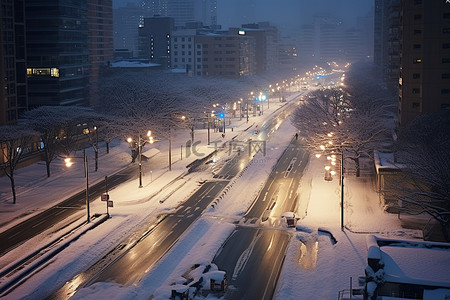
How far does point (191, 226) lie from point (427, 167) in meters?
18.7

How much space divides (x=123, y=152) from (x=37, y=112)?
44.5ft

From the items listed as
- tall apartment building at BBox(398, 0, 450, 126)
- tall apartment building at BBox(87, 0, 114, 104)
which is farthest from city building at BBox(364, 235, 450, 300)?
tall apartment building at BBox(87, 0, 114, 104)

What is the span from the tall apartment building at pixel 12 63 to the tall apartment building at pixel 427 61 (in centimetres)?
5076

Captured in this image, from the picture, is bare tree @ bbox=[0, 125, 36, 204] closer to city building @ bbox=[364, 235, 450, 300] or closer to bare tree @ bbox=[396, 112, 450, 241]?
bare tree @ bbox=[396, 112, 450, 241]

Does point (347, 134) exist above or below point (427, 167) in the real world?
above

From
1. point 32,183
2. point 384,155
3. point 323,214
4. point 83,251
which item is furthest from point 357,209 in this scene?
point 32,183

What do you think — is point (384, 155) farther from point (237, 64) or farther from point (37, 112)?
point (237, 64)

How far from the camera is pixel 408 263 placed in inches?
1261

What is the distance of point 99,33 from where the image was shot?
171 meters

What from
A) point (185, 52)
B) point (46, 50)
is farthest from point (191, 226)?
point (185, 52)

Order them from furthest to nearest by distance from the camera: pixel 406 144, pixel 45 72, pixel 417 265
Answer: pixel 45 72
pixel 406 144
pixel 417 265

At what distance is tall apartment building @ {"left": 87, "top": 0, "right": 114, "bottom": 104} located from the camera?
15938cm

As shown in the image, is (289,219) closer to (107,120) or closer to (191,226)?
(191,226)

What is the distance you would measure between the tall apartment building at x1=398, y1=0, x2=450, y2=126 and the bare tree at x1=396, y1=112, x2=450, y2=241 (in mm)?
8701
